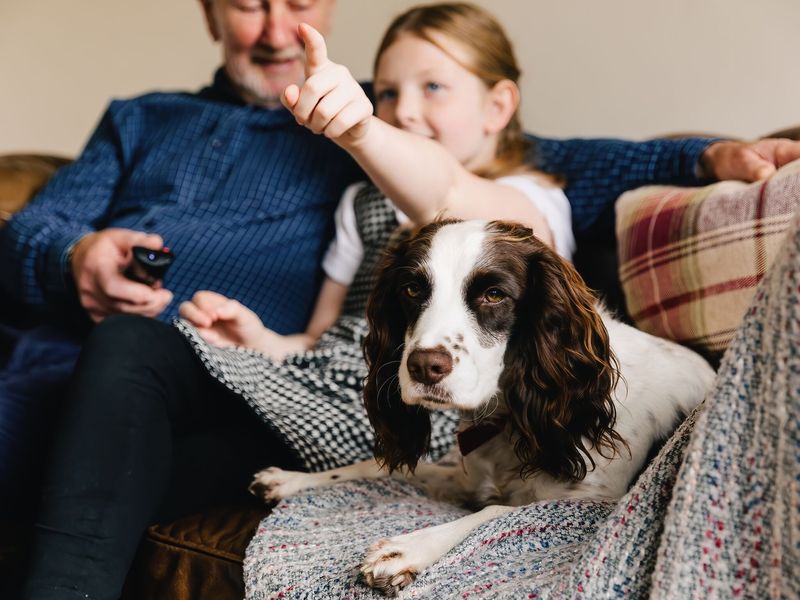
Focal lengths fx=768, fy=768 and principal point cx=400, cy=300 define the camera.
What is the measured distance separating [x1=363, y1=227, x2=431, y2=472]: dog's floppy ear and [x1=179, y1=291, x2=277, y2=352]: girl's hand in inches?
18.5

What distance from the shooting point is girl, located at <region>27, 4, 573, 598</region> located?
1.28 metres

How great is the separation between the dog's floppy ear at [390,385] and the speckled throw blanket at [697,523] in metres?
0.27

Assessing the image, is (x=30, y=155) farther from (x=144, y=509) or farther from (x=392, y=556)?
(x=392, y=556)

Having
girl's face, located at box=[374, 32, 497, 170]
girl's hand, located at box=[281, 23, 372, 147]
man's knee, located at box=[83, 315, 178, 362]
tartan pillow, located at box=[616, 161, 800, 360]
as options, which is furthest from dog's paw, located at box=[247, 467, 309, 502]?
girl's face, located at box=[374, 32, 497, 170]

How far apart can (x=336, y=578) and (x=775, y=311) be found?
0.69m

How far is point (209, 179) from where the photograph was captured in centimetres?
232

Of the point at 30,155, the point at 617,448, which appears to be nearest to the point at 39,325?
the point at 30,155

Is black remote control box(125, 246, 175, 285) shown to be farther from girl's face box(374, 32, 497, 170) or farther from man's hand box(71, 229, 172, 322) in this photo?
girl's face box(374, 32, 497, 170)

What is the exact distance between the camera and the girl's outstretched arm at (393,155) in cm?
122

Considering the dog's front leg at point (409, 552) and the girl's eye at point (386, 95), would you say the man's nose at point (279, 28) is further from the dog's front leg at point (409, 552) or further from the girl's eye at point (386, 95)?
the dog's front leg at point (409, 552)

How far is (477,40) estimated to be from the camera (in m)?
1.99

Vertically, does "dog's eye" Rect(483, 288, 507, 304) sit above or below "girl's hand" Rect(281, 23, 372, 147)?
below

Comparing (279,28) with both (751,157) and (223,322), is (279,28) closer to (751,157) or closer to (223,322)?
(223,322)


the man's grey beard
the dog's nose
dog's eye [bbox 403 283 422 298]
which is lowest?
the dog's nose
